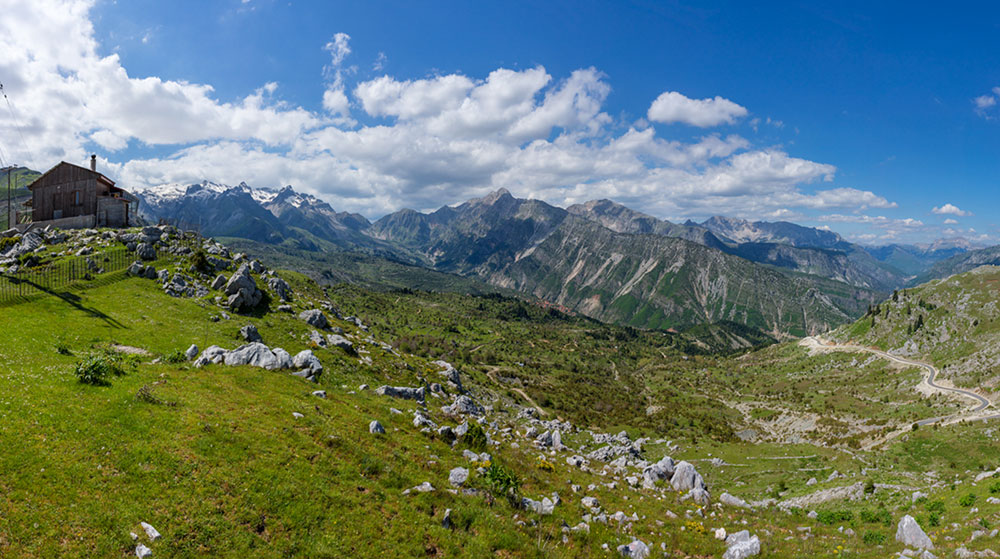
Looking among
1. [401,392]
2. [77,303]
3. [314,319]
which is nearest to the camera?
[401,392]

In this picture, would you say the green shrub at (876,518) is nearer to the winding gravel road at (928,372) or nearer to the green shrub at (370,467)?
the green shrub at (370,467)

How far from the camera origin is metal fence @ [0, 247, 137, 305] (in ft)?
102

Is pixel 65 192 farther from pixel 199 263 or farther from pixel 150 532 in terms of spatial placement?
pixel 150 532

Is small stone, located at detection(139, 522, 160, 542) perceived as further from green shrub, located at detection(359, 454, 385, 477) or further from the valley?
green shrub, located at detection(359, 454, 385, 477)

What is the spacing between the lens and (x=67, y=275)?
1535 inches

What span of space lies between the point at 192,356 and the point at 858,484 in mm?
50634

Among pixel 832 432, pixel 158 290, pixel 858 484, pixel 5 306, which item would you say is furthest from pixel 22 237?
pixel 832 432

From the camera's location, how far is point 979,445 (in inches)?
1582

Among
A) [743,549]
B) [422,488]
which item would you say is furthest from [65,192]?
[743,549]

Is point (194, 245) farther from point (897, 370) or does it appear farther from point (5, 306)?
point (897, 370)

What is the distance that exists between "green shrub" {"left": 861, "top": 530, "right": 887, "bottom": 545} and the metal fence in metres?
55.7

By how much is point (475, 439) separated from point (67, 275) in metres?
45.8

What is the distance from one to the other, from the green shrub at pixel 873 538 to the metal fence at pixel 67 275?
2193 inches

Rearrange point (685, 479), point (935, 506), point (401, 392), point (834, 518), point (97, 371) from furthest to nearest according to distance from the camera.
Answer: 1. point (401, 392)
2. point (685, 479)
3. point (834, 518)
4. point (935, 506)
5. point (97, 371)
